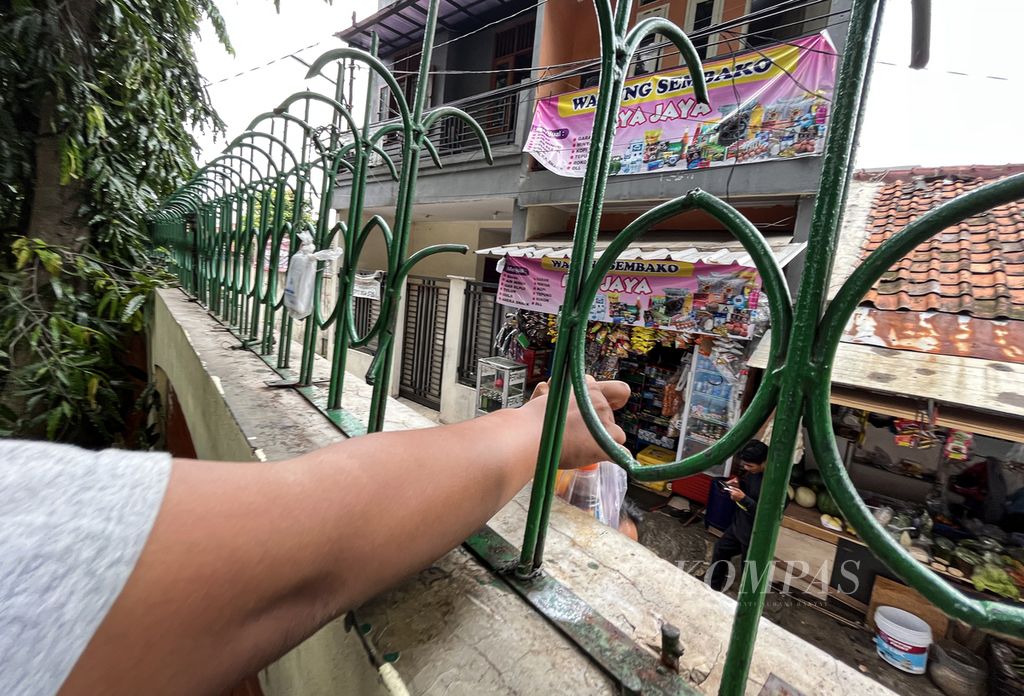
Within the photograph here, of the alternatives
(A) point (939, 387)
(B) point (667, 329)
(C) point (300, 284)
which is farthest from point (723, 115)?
(C) point (300, 284)

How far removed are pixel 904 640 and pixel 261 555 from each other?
4.77 metres

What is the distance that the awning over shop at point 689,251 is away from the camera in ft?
13.9

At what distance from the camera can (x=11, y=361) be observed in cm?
318

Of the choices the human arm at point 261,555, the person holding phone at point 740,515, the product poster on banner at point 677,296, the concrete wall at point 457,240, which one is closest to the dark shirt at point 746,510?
the person holding phone at point 740,515

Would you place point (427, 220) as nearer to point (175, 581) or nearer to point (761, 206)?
point (761, 206)

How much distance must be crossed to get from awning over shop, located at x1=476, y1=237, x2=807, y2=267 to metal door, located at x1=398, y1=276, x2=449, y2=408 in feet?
8.11

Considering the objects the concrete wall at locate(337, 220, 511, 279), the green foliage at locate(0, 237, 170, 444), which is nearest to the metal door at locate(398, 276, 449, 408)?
the concrete wall at locate(337, 220, 511, 279)

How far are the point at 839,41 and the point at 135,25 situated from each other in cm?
602

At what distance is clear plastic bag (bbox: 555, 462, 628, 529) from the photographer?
1829 mm

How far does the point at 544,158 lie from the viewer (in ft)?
18.7

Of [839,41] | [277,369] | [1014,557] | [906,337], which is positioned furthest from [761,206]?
[277,369]

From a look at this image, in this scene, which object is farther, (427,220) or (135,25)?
(427,220)

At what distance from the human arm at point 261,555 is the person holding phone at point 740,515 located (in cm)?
375

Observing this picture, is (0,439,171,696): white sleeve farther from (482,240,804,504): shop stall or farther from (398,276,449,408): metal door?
(398,276,449,408): metal door
